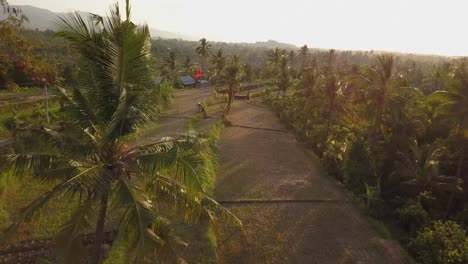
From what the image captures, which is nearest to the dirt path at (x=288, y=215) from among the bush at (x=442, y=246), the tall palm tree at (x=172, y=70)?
the bush at (x=442, y=246)

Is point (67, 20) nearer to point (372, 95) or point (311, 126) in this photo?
point (372, 95)

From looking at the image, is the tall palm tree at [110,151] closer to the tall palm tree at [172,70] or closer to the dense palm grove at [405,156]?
the dense palm grove at [405,156]

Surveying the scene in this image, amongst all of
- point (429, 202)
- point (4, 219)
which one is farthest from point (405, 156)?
point (4, 219)

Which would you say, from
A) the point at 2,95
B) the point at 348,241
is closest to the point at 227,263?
the point at 348,241

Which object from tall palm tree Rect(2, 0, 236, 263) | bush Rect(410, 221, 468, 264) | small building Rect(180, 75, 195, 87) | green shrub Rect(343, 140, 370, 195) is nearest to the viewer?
tall palm tree Rect(2, 0, 236, 263)

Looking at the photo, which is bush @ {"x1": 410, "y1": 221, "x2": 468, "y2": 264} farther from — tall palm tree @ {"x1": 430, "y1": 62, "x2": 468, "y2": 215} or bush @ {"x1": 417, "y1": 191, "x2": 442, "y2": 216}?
tall palm tree @ {"x1": 430, "y1": 62, "x2": 468, "y2": 215}

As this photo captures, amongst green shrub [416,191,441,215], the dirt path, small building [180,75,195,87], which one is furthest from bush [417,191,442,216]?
small building [180,75,195,87]
